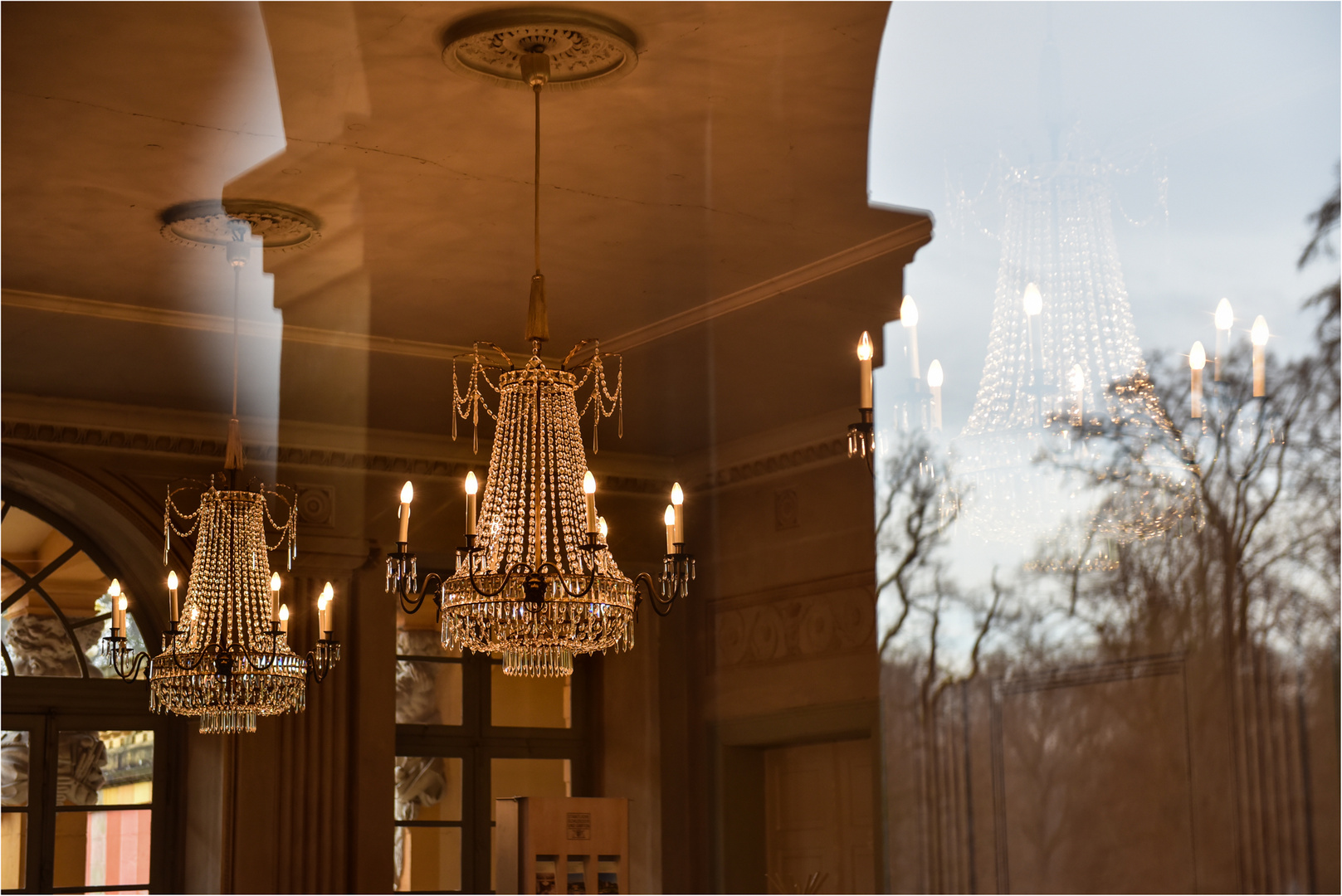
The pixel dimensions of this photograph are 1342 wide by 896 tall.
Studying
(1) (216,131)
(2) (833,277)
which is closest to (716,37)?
(1) (216,131)

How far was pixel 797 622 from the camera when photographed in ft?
24.3

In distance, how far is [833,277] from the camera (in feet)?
17.7

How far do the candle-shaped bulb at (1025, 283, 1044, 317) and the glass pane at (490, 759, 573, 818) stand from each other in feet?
18.2

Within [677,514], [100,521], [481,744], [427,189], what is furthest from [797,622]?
[677,514]

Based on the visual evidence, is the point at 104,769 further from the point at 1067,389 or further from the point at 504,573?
the point at 1067,389

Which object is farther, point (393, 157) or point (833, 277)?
point (833, 277)

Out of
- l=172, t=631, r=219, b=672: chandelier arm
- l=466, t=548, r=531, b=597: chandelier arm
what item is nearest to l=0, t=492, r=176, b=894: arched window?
l=172, t=631, r=219, b=672: chandelier arm

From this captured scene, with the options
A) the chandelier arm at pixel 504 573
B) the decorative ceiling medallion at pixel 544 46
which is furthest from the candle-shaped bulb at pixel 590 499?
the decorative ceiling medallion at pixel 544 46

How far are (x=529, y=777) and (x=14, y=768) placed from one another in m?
2.57

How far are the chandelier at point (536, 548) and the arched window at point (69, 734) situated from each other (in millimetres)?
3997

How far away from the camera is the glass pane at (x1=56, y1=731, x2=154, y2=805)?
7121mm

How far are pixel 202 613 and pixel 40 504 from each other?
2630mm

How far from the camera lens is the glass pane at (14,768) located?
6973mm

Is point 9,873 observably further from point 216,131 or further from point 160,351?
point 216,131
